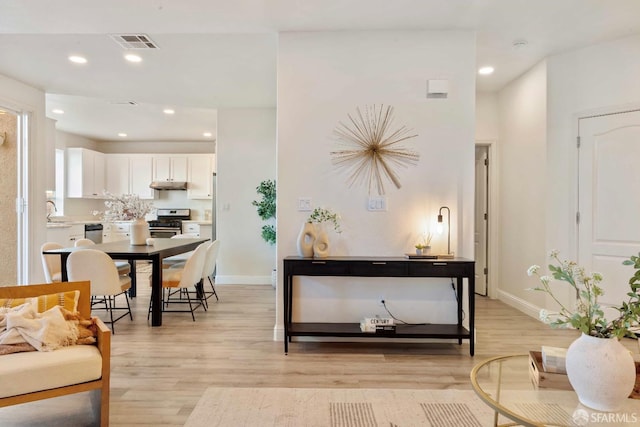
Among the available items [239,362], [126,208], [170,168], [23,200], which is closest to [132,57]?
[126,208]

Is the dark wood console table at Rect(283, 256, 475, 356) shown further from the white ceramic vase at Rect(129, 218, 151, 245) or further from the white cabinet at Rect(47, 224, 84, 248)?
the white cabinet at Rect(47, 224, 84, 248)

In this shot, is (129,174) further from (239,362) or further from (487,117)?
(487,117)

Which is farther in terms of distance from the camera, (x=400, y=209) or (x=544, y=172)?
(x=544, y=172)

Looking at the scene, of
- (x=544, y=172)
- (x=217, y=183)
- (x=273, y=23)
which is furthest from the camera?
(x=217, y=183)

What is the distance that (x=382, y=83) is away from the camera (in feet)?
10.8

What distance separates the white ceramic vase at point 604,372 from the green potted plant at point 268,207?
14.5ft

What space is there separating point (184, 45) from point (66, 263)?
7.92 feet

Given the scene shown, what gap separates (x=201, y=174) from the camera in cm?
807

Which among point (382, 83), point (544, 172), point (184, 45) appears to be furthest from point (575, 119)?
point (184, 45)

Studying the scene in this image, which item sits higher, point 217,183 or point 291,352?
point 217,183

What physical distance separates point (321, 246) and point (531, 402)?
1.89 meters

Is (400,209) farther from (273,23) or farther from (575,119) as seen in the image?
(575,119)

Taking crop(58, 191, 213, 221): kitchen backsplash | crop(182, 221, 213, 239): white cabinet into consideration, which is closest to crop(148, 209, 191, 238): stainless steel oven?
crop(182, 221, 213, 239): white cabinet

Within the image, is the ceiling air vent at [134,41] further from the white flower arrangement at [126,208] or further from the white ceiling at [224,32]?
the white flower arrangement at [126,208]
